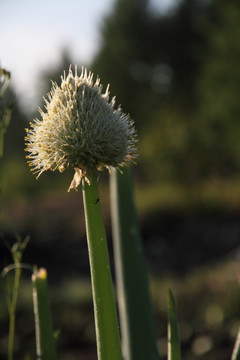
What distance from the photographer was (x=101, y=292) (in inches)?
46.2

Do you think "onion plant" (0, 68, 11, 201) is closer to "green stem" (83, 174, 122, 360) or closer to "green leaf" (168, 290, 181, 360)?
"green stem" (83, 174, 122, 360)

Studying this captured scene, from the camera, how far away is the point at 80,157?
1199 mm

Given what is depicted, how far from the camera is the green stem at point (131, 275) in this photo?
5.75 ft

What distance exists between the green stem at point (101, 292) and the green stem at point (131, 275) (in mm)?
550

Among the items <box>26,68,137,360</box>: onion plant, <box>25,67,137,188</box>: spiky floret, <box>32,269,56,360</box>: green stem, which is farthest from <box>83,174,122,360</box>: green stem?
<box>32,269,56,360</box>: green stem

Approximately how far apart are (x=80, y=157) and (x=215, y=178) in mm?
17069

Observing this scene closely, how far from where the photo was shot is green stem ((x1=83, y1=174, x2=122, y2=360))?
1.17 m

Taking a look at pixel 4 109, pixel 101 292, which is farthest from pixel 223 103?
pixel 101 292

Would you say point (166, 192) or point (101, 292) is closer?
point (101, 292)

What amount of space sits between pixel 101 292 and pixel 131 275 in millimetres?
611

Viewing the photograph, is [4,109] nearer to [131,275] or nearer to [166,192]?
[131,275]

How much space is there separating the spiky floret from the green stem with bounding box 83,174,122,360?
12 cm

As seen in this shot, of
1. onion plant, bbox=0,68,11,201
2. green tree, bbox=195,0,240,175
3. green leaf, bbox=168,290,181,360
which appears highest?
green tree, bbox=195,0,240,175

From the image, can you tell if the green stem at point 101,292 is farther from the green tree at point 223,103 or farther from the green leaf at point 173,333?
the green tree at point 223,103
